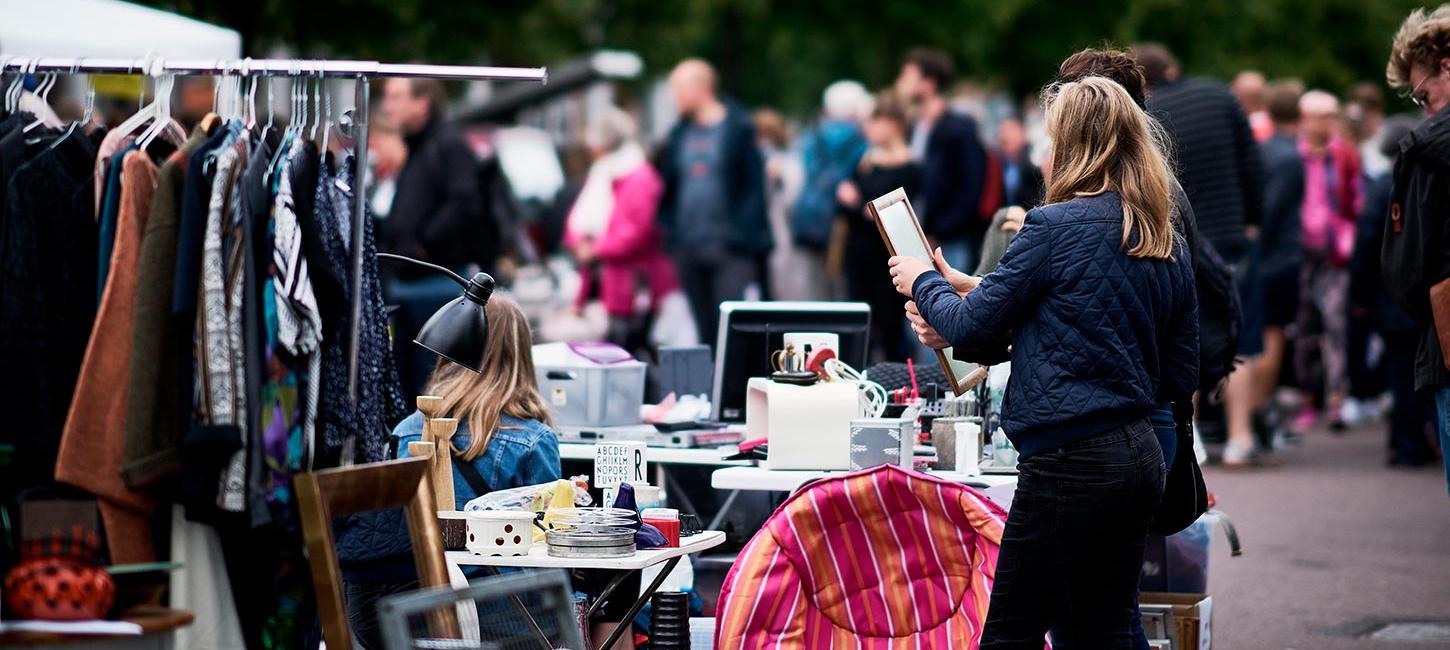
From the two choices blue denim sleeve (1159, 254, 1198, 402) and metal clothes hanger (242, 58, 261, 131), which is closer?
metal clothes hanger (242, 58, 261, 131)

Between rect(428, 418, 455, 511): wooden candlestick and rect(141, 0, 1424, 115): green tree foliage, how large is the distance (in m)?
10.3

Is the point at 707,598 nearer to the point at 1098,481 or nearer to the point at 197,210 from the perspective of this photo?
the point at 1098,481

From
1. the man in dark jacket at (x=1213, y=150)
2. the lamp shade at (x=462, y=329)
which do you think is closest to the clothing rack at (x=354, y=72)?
the lamp shade at (x=462, y=329)

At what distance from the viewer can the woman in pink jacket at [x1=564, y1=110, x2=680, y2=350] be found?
12664mm

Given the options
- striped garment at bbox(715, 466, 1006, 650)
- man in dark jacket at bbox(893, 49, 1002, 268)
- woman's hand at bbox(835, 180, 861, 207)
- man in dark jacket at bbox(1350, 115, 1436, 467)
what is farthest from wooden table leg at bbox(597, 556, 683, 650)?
woman's hand at bbox(835, 180, 861, 207)

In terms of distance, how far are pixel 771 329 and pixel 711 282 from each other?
5.46 m

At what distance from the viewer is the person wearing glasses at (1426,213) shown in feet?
18.8

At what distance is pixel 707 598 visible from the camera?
6.86 metres

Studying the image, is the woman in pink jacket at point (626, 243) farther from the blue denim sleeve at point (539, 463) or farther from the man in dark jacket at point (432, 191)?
the blue denim sleeve at point (539, 463)

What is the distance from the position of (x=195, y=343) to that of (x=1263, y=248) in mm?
9053

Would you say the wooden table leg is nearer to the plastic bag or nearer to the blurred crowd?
the plastic bag

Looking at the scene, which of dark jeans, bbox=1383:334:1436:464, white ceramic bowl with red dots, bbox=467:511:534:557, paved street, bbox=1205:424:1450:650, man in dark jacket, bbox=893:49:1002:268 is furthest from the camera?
man in dark jacket, bbox=893:49:1002:268

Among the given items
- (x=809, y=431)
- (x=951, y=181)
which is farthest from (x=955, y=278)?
(x=951, y=181)

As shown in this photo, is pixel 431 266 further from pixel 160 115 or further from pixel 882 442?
pixel 882 442
